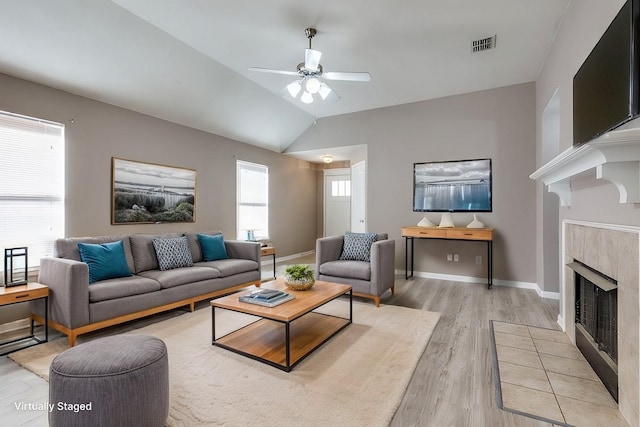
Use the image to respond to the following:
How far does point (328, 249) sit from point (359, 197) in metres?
2.65

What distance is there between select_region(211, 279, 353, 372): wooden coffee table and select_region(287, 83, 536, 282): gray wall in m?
2.81

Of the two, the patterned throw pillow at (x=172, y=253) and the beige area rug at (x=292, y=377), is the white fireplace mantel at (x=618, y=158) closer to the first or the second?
the beige area rug at (x=292, y=377)

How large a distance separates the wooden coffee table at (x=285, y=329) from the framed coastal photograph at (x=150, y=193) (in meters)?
2.26

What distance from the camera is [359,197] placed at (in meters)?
6.68

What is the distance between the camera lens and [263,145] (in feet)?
21.1

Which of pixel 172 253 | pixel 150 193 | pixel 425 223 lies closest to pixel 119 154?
pixel 150 193

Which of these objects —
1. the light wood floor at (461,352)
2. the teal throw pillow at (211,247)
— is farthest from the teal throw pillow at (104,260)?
the light wood floor at (461,352)

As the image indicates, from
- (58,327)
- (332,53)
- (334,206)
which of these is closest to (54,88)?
(58,327)

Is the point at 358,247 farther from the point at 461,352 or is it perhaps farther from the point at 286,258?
the point at 286,258

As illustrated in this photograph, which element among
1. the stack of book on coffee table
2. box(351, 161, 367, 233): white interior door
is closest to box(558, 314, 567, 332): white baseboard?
the stack of book on coffee table

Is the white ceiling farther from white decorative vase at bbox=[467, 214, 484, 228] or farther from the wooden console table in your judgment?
the wooden console table

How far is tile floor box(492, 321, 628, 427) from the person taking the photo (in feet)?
5.92

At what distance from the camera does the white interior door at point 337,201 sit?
827cm

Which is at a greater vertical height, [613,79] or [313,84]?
[313,84]
